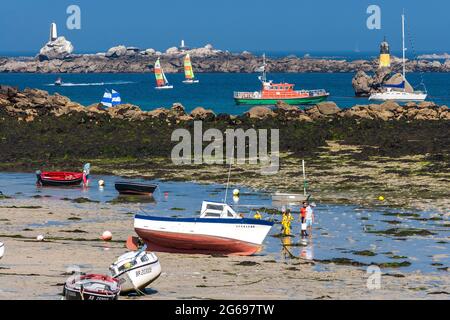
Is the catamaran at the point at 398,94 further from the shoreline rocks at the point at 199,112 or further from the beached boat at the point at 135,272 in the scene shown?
the beached boat at the point at 135,272

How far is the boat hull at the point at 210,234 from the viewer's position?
33125 millimetres

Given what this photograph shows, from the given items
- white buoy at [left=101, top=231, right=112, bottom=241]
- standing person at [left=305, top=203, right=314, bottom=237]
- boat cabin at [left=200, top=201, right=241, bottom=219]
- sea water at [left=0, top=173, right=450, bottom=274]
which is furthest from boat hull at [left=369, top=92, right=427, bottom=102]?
boat cabin at [left=200, top=201, right=241, bottom=219]

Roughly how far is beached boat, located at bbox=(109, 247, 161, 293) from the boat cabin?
6.60 metres

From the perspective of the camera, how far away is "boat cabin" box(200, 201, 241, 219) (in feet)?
111

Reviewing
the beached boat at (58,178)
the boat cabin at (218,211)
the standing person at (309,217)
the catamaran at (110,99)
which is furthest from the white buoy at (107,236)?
the catamaran at (110,99)

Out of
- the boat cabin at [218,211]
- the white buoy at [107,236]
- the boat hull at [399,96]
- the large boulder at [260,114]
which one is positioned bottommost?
the boat hull at [399,96]

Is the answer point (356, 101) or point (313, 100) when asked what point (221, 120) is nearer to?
point (313, 100)

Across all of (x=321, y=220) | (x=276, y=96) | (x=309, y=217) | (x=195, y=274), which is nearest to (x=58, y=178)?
(x=321, y=220)

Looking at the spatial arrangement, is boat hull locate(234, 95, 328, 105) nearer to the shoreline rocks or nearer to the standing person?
the shoreline rocks

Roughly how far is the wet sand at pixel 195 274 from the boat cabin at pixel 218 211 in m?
1.52

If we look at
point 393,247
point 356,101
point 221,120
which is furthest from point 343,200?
point 356,101

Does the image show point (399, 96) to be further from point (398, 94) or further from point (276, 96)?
point (276, 96)

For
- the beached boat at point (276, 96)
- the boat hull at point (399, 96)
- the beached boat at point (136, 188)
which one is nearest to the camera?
the beached boat at point (136, 188)
